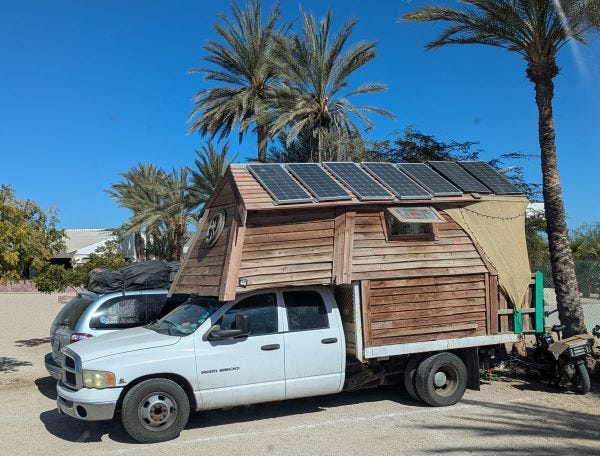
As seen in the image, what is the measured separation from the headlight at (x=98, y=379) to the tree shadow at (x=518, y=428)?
3.58 metres

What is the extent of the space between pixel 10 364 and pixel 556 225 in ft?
36.7

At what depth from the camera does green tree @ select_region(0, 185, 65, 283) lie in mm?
9797

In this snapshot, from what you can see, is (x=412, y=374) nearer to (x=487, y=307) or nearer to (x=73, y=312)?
(x=487, y=307)

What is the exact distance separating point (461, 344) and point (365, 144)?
38.4 feet

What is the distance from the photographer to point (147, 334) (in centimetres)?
741

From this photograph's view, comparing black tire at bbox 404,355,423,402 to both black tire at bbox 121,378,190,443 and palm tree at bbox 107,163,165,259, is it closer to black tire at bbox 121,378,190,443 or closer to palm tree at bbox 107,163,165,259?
black tire at bbox 121,378,190,443

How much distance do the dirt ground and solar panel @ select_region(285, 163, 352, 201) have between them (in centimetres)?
296

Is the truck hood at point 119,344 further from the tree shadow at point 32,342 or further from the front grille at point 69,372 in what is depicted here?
the tree shadow at point 32,342

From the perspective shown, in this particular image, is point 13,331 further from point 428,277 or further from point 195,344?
point 428,277

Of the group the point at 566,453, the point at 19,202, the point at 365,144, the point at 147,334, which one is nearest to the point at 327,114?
the point at 365,144

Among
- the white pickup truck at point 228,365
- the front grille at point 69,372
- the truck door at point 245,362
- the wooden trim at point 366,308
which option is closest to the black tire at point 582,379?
the white pickup truck at point 228,365

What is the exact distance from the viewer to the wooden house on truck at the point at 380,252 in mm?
7855

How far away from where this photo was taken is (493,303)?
8.66 meters

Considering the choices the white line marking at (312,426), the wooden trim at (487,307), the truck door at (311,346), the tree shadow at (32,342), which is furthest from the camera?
the tree shadow at (32,342)
